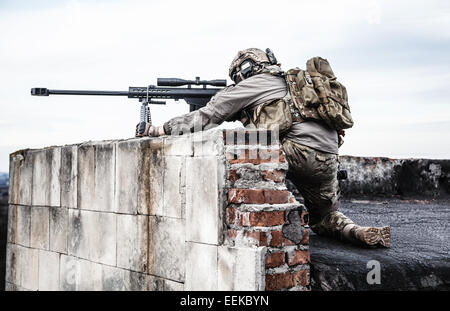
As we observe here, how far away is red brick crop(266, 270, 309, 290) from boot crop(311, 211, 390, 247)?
83cm

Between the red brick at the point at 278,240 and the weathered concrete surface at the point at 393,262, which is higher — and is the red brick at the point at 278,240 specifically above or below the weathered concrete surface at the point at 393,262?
above

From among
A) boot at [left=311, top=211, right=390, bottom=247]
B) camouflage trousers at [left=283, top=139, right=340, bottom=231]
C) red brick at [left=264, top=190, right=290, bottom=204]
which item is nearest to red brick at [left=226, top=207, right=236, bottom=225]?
red brick at [left=264, top=190, right=290, bottom=204]

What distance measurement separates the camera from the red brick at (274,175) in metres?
3.26

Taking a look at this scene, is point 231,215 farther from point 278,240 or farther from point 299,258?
point 299,258

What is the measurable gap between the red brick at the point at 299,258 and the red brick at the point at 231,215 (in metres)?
0.43

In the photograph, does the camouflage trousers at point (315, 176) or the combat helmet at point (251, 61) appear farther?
the combat helmet at point (251, 61)

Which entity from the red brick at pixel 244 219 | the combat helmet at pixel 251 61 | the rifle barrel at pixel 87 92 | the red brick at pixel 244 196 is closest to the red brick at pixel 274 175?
the red brick at pixel 244 196

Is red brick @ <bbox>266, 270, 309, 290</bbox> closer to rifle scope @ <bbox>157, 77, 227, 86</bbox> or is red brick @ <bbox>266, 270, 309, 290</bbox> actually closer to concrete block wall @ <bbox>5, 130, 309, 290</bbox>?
concrete block wall @ <bbox>5, 130, 309, 290</bbox>

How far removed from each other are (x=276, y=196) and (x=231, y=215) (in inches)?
12.5

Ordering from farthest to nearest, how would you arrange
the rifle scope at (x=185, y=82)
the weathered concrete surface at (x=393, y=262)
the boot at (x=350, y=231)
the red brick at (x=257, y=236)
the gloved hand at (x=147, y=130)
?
the rifle scope at (x=185, y=82), the gloved hand at (x=147, y=130), the boot at (x=350, y=231), the weathered concrete surface at (x=393, y=262), the red brick at (x=257, y=236)

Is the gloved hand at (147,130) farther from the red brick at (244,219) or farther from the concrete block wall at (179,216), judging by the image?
the red brick at (244,219)

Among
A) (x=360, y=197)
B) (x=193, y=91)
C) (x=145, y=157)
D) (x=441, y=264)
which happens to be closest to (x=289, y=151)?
(x=145, y=157)

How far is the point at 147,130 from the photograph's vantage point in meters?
4.32
